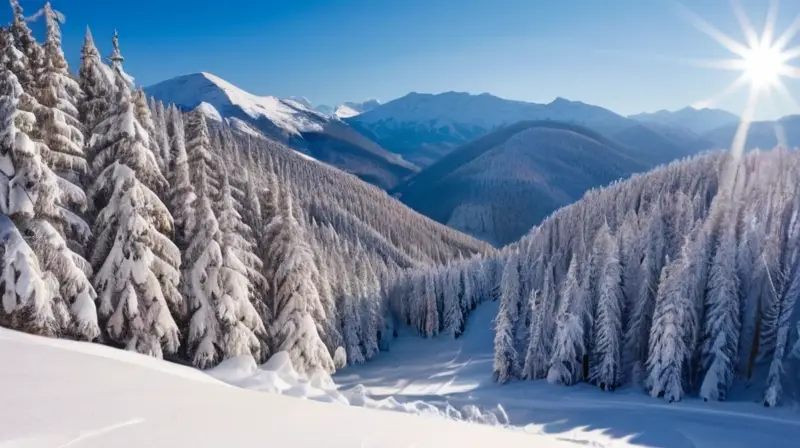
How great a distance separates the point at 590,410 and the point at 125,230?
84.5 feet

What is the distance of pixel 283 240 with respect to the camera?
25.0m

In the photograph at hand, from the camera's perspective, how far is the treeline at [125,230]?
14.1 m

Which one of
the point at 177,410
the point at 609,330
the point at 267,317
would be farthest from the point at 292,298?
the point at 609,330

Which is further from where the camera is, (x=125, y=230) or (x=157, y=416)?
(x=125, y=230)

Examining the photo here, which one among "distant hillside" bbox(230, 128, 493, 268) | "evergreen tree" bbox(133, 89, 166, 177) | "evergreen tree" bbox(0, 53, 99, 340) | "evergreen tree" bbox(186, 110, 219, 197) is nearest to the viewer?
"evergreen tree" bbox(0, 53, 99, 340)

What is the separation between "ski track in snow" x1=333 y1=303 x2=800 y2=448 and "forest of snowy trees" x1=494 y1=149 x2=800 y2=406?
167 cm

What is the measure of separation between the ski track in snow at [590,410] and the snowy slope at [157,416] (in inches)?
458

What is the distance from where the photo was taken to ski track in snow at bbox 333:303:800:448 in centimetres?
2270

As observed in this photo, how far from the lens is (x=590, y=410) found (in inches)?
1078

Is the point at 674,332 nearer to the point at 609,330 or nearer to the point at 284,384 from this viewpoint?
the point at 609,330

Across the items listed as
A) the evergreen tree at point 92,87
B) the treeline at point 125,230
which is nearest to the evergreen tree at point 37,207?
the treeline at point 125,230

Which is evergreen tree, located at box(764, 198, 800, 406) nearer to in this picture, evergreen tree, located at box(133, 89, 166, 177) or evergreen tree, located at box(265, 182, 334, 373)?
evergreen tree, located at box(265, 182, 334, 373)

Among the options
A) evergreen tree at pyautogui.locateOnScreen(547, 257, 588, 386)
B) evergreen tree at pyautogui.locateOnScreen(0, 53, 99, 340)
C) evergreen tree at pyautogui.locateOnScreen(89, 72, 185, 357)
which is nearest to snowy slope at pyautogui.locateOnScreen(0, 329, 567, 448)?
evergreen tree at pyautogui.locateOnScreen(0, 53, 99, 340)

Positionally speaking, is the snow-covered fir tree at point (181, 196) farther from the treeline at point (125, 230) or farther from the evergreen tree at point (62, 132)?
the evergreen tree at point (62, 132)
